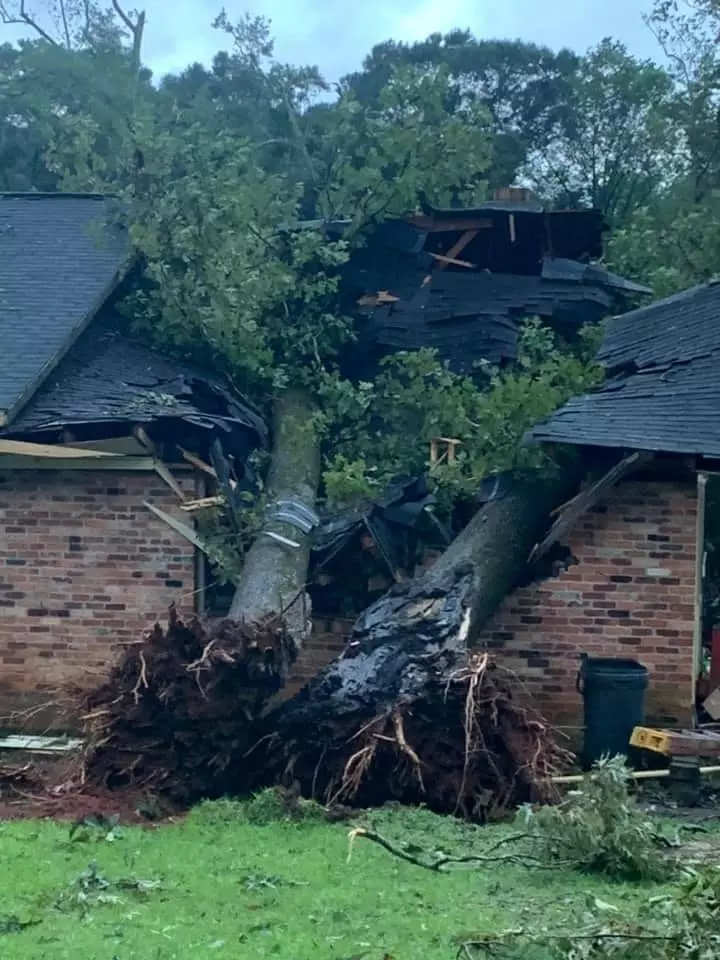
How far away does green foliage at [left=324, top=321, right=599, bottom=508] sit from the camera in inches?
399

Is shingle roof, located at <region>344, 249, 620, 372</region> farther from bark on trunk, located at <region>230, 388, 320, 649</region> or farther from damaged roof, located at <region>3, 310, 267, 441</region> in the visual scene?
damaged roof, located at <region>3, 310, 267, 441</region>

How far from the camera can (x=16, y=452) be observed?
9.94m

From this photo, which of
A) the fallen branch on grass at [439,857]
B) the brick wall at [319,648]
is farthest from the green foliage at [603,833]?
the brick wall at [319,648]

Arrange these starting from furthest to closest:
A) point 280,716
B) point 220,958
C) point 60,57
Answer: point 60,57 → point 280,716 → point 220,958

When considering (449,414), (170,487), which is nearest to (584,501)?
(449,414)

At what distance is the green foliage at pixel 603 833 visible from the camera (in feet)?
20.0

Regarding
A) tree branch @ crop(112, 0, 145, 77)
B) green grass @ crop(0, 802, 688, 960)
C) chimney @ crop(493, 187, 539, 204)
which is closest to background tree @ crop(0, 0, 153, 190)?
tree branch @ crop(112, 0, 145, 77)

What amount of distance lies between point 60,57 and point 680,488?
21.0 metres

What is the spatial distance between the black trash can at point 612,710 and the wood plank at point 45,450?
14.7 ft

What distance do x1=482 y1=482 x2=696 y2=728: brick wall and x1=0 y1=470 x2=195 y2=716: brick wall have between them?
2972 millimetres

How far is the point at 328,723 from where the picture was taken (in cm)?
757

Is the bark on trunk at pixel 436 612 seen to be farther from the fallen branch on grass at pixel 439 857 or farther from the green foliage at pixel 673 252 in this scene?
the green foliage at pixel 673 252

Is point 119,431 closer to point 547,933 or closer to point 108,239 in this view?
point 108,239

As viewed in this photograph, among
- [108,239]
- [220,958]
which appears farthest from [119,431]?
[220,958]
